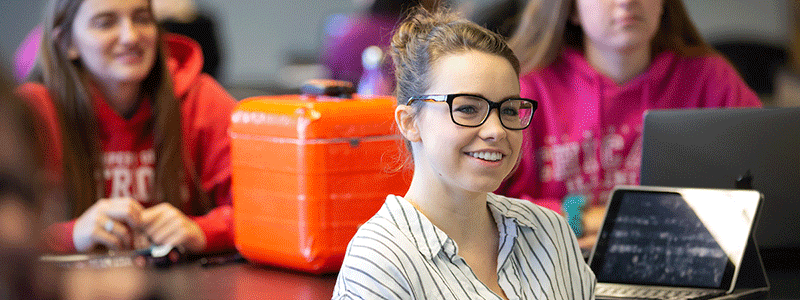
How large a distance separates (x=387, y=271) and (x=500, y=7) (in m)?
2.43

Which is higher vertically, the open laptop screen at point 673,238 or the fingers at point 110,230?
the open laptop screen at point 673,238

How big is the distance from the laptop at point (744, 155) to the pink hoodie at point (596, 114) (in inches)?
16.3

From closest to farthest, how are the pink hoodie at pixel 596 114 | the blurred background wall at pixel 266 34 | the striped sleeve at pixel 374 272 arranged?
the striped sleeve at pixel 374 272, the pink hoodie at pixel 596 114, the blurred background wall at pixel 266 34

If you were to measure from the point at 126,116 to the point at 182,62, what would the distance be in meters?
0.25

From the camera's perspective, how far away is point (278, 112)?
1.40 m

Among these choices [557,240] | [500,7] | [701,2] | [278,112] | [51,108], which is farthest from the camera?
[701,2]

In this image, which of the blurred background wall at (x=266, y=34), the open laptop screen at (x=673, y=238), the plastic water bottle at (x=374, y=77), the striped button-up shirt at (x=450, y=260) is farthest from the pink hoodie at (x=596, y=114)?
the blurred background wall at (x=266, y=34)

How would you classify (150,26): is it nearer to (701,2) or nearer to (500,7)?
(500,7)

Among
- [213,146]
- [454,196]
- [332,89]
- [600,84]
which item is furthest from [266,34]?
[454,196]

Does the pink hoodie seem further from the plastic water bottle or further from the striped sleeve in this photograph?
the striped sleeve

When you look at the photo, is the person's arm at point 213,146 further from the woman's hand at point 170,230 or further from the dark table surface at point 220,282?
the dark table surface at point 220,282

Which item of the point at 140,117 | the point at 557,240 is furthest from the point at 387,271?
the point at 140,117

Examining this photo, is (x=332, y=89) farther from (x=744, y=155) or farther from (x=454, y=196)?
(x=744, y=155)

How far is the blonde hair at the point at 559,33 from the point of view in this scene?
196 cm
